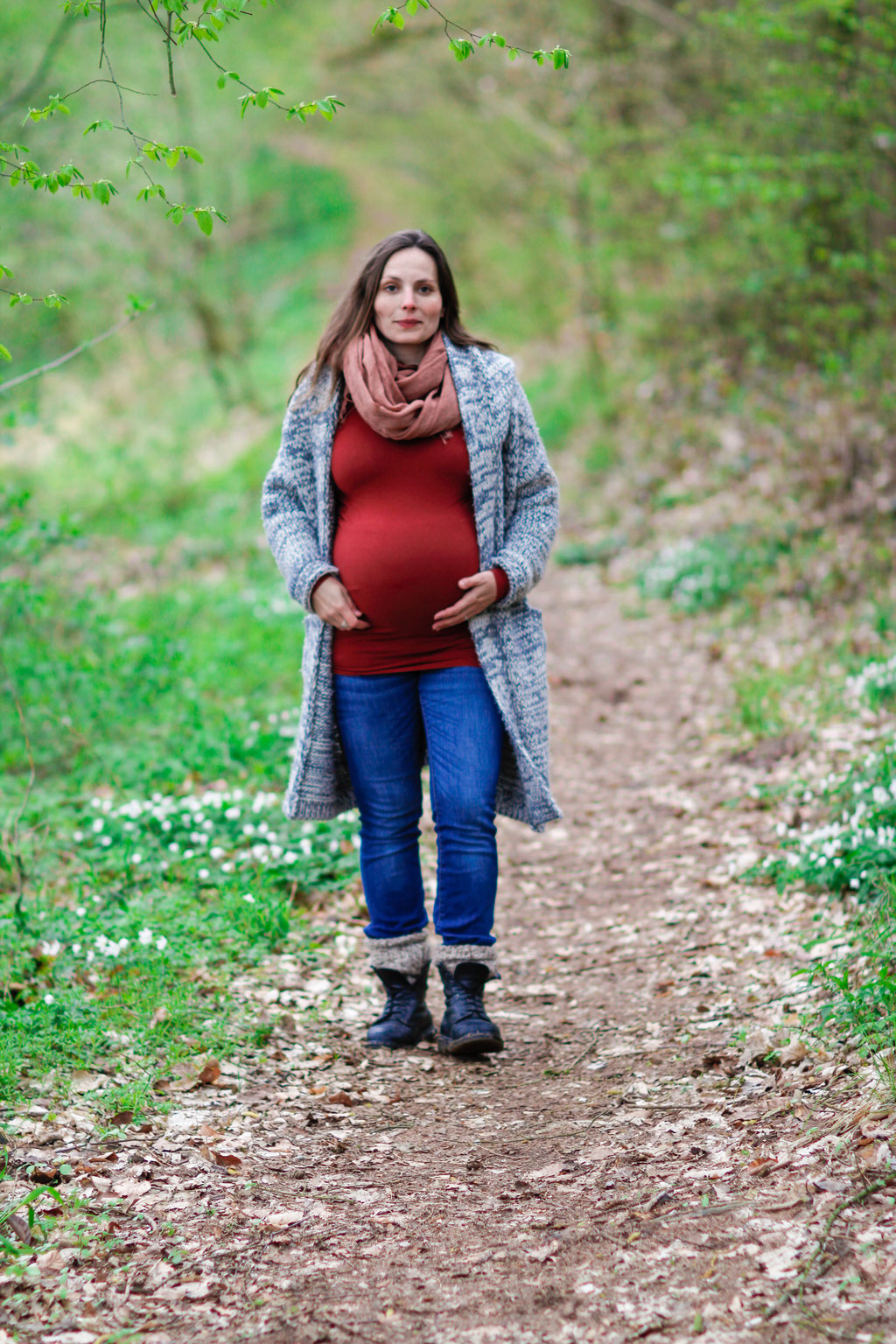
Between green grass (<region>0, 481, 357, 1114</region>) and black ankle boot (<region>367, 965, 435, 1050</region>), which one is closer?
green grass (<region>0, 481, 357, 1114</region>)

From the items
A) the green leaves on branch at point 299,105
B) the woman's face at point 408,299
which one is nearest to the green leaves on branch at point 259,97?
the green leaves on branch at point 299,105

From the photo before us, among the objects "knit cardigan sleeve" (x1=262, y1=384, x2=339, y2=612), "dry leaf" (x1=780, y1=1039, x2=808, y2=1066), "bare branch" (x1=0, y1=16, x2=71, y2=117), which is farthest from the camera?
"bare branch" (x1=0, y1=16, x2=71, y2=117)

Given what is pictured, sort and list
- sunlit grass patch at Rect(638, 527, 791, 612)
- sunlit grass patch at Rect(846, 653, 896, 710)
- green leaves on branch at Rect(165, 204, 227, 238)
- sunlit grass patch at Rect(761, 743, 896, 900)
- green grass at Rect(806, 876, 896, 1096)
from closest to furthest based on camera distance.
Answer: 1. green leaves on branch at Rect(165, 204, 227, 238)
2. green grass at Rect(806, 876, 896, 1096)
3. sunlit grass patch at Rect(761, 743, 896, 900)
4. sunlit grass patch at Rect(846, 653, 896, 710)
5. sunlit grass patch at Rect(638, 527, 791, 612)

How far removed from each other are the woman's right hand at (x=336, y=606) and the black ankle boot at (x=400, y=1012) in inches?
42.1

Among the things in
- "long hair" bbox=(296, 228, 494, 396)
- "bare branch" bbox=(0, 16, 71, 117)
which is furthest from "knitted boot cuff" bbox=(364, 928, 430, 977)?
"bare branch" bbox=(0, 16, 71, 117)

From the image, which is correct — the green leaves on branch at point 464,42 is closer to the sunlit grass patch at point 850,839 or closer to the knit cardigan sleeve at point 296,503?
the knit cardigan sleeve at point 296,503

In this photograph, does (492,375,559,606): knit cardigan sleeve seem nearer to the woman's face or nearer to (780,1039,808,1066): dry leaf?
the woman's face

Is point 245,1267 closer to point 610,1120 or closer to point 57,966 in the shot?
point 610,1120

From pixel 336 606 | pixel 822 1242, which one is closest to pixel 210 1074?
pixel 336 606

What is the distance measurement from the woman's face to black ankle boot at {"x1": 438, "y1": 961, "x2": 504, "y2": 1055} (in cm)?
182

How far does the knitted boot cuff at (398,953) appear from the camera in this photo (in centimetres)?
348

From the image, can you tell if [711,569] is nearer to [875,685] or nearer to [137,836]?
[875,685]

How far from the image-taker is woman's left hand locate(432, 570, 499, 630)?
3.17 m

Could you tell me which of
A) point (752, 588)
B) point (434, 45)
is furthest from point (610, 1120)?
point (434, 45)
